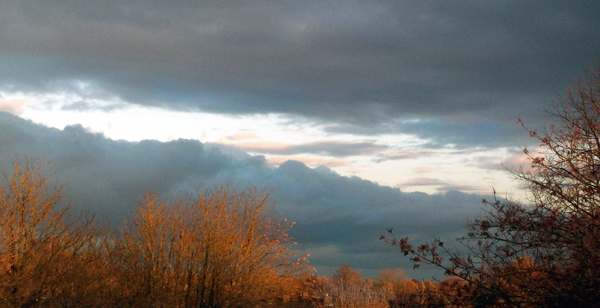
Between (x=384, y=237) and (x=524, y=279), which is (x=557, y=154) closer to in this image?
(x=524, y=279)

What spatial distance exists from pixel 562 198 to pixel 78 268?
2215cm

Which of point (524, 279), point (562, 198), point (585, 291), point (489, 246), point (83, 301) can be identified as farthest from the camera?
point (83, 301)

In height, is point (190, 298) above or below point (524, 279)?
below

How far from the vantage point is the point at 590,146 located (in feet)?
43.4

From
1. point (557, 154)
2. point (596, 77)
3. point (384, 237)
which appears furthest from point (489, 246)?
point (596, 77)


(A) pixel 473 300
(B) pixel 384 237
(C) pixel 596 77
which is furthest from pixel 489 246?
(C) pixel 596 77

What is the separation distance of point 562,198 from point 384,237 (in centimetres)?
521

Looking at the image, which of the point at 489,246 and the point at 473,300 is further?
the point at 489,246

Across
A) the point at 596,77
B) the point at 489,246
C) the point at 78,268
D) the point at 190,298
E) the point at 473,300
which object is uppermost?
the point at 596,77

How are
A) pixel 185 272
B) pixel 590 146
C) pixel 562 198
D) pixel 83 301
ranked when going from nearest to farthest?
pixel 562 198, pixel 590 146, pixel 83 301, pixel 185 272

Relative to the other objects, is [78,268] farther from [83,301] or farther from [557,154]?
[557,154]

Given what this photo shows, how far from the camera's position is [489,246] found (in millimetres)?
10836

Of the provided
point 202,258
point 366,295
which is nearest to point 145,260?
point 202,258

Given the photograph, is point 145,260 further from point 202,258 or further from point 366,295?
point 366,295
